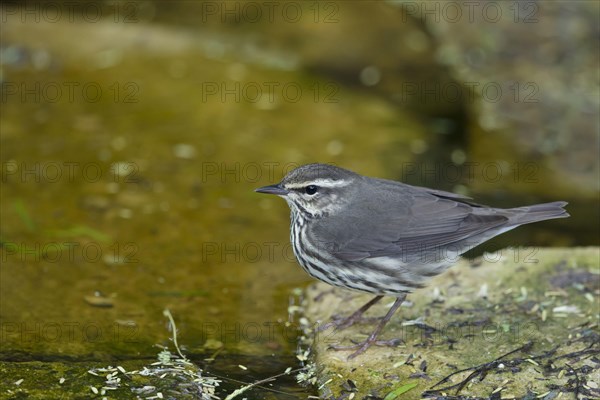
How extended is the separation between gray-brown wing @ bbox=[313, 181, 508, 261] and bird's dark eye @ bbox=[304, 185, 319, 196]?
25cm

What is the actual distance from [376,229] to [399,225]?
0.61ft

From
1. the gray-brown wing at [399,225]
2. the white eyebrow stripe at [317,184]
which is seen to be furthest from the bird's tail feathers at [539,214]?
the white eyebrow stripe at [317,184]

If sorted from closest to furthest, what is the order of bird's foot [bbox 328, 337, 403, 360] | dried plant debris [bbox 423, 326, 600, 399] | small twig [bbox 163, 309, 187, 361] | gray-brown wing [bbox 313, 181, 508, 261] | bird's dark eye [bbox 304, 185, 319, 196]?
dried plant debris [bbox 423, 326, 600, 399]
small twig [bbox 163, 309, 187, 361]
bird's foot [bbox 328, 337, 403, 360]
gray-brown wing [bbox 313, 181, 508, 261]
bird's dark eye [bbox 304, 185, 319, 196]

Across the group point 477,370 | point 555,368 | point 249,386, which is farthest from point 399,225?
point 249,386

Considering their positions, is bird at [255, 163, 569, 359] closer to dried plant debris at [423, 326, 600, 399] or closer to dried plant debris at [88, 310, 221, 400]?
dried plant debris at [423, 326, 600, 399]

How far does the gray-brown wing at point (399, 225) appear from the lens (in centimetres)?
641

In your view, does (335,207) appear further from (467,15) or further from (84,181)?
(467,15)

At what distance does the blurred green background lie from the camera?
22.6 ft

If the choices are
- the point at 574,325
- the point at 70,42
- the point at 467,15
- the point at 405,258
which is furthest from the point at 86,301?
the point at 467,15

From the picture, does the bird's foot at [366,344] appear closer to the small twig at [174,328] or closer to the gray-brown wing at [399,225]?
the gray-brown wing at [399,225]

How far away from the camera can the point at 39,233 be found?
761 centimetres

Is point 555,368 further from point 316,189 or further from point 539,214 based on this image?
point 316,189

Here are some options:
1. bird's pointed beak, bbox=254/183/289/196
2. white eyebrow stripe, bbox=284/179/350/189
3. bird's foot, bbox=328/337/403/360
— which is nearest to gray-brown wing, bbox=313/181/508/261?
white eyebrow stripe, bbox=284/179/350/189

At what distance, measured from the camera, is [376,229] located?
6523mm
